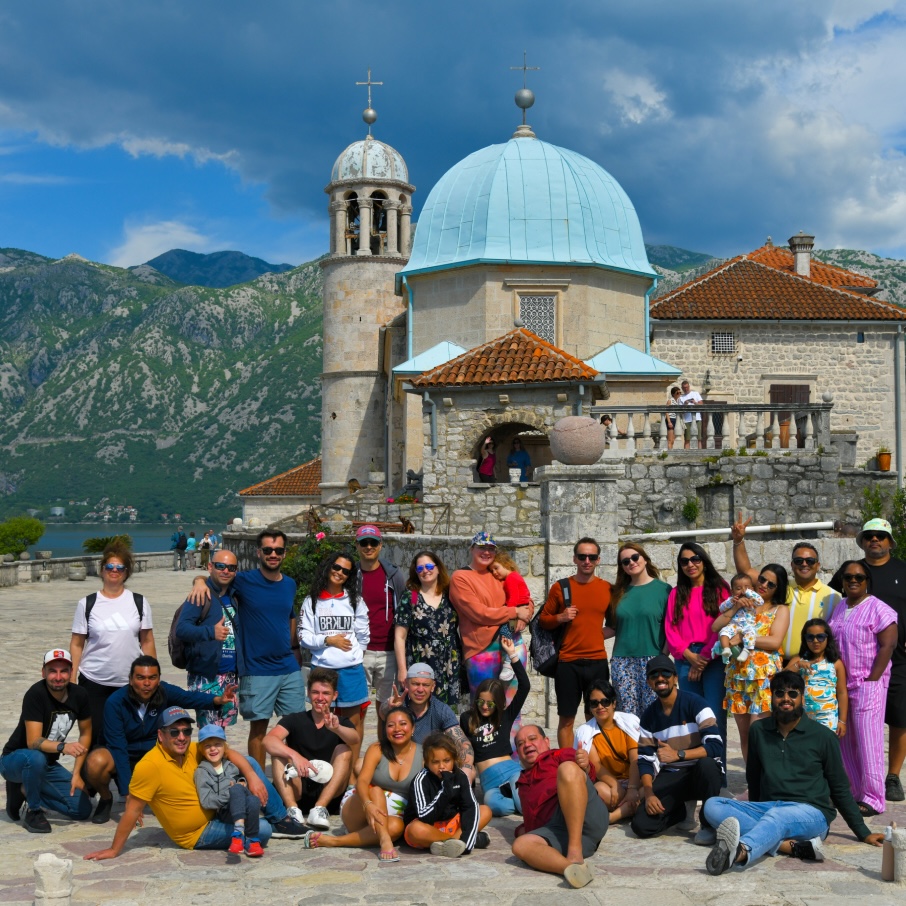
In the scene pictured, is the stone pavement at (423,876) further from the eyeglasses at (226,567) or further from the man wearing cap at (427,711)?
the eyeglasses at (226,567)

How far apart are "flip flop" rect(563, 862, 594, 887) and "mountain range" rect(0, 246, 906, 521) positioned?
130730 mm

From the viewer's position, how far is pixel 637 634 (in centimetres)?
832

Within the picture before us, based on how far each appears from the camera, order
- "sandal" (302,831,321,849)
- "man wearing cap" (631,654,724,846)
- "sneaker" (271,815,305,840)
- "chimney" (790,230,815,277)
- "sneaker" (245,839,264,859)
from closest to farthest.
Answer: "sneaker" (245,839,264,859) < "sandal" (302,831,321,849) < "man wearing cap" (631,654,724,846) < "sneaker" (271,815,305,840) < "chimney" (790,230,815,277)

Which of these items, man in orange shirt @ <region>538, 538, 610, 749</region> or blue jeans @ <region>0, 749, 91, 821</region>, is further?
man in orange shirt @ <region>538, 538, 610, 749</region>

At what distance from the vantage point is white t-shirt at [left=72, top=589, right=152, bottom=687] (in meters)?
8.02

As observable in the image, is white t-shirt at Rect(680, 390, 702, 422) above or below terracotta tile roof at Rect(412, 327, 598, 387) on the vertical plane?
below

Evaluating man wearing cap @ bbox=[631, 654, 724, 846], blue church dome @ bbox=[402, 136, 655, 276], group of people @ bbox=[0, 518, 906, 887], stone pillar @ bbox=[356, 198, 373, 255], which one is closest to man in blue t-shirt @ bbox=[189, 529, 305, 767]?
group of people @ bbox=[0, 518, 906, 887]

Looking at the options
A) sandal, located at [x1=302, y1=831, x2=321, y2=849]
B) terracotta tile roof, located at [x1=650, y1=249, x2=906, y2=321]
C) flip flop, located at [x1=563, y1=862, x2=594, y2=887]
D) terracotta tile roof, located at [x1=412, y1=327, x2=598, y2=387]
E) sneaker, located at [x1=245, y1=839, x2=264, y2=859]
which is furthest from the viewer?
terracotta tile roof, located at [x1=650, y1=249, x2=906, y2=321]

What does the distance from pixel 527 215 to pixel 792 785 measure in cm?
2069

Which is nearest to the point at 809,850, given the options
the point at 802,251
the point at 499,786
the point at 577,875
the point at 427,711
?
the point at 577,875

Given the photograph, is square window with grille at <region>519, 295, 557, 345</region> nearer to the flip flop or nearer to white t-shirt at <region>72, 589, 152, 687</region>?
white t-shirt at <region>72, 589, 152, 687</region>

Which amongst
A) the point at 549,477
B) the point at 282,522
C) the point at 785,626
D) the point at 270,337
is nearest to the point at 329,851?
the point at 785,626

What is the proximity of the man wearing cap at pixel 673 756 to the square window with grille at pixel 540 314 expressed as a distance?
61.5 feet

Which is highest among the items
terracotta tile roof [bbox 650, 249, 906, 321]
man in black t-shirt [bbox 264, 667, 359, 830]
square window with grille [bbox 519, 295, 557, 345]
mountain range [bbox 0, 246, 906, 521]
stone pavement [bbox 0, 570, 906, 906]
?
mountain range [bbox 0, 246, 906, 521]
